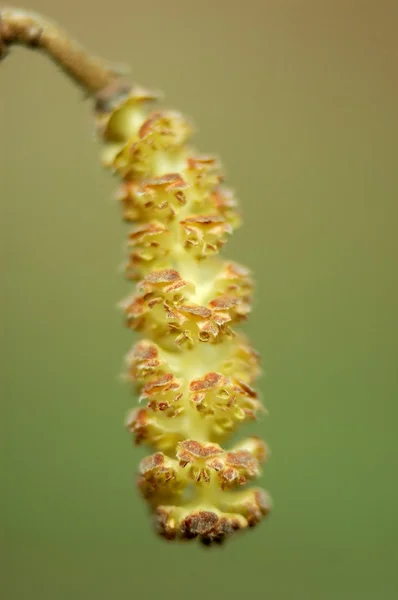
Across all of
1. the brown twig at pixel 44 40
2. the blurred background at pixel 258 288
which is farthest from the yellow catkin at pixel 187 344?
the blurred background at pixel 258 288

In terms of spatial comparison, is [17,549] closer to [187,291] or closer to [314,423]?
[314,423]

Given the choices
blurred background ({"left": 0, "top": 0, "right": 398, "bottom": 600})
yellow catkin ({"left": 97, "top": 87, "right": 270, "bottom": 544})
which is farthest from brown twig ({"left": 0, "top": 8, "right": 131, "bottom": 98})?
blurred background ({"left": 0, "top": 0, "right": 398, "bottom": 600})

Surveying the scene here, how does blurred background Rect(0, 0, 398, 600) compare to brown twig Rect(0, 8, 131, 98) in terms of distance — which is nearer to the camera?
brown twig Rect(0, 8, 131, 98)

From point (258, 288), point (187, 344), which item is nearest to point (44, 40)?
point (187, 344)

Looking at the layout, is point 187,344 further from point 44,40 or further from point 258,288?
point 258,288

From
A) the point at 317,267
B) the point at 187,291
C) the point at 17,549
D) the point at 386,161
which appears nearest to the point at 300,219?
the point at 317,267

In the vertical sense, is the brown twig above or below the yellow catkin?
above

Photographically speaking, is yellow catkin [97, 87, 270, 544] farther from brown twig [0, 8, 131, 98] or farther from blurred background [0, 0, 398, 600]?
blurred background [0, 0, 398, 600]
